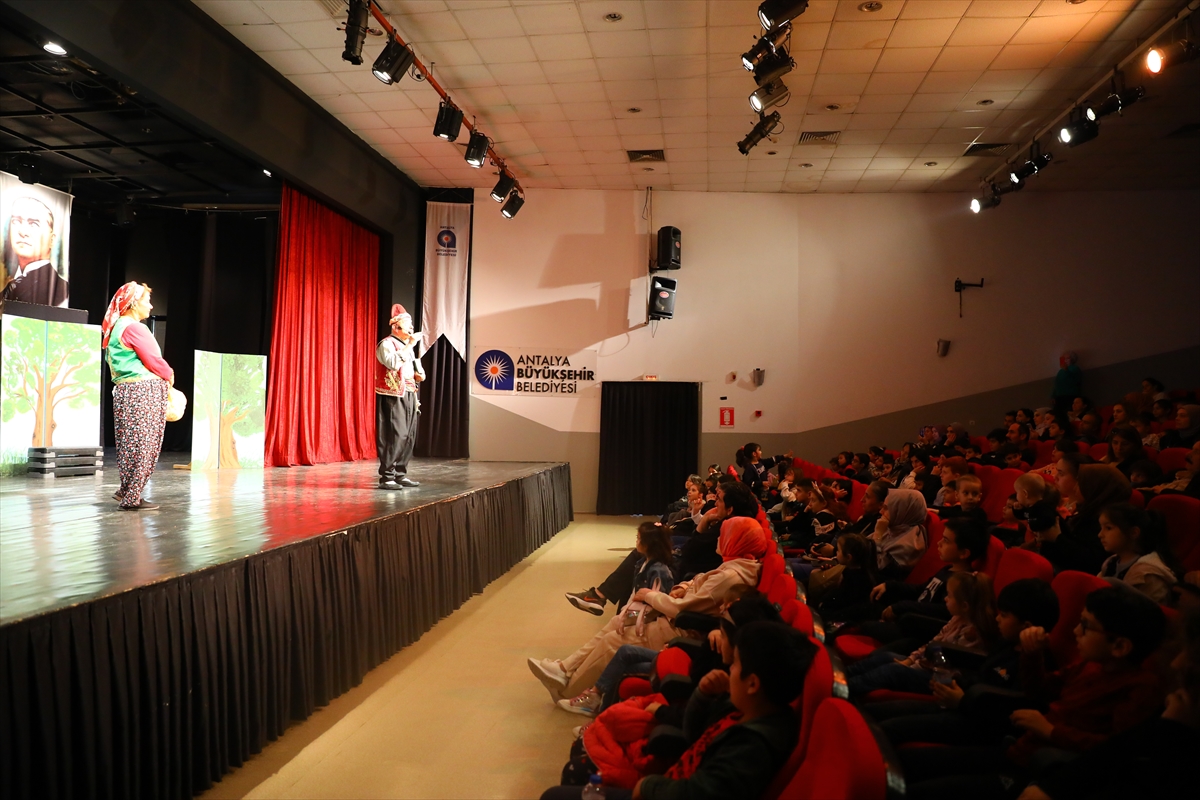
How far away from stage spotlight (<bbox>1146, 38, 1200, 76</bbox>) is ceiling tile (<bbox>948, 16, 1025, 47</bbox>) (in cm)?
93

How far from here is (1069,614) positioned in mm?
2293

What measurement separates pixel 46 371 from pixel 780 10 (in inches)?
270

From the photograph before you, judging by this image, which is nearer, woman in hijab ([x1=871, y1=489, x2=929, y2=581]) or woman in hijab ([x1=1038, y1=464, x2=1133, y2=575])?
woman in hijab ([x1=1038, y1=464, x2=1133, y2=575])

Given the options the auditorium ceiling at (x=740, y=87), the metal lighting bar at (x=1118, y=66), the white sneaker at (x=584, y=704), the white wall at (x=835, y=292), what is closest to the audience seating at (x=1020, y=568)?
the white sneaker at (x=584, y=704)

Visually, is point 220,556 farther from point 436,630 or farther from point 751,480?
point 751,480

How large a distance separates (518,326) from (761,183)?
369 centimetres

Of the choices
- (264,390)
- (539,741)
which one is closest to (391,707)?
(539,741)

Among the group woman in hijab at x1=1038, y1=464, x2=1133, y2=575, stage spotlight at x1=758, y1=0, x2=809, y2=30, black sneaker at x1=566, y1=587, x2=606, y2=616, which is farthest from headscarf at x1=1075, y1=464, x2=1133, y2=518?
stage spotlight at x1=758, y1=0, x2=809, y2=30

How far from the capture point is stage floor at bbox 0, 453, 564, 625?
96.3 inches

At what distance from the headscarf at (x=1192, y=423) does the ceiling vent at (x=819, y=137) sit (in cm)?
448

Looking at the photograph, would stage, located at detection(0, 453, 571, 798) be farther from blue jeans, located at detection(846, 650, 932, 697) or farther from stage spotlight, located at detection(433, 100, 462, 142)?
stage spotlight, located at detection(433, 100, 462, 142)

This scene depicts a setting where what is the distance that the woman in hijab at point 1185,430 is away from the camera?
528 cm

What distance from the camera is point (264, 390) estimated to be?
782 centimetres

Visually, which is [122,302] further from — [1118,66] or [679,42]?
[1118,66]
